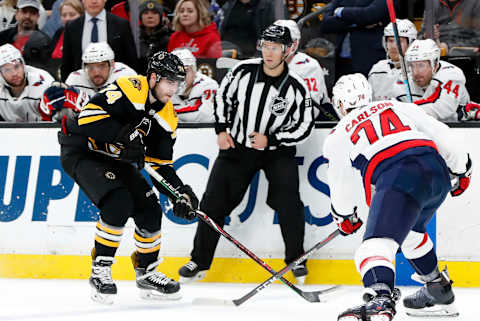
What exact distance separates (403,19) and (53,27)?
279cm

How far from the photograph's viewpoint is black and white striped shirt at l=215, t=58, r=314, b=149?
4.73m

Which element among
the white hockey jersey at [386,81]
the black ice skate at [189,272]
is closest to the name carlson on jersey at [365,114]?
the black ice skate at [189,272]

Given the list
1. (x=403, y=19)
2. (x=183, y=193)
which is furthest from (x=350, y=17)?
(x=183, y=193)

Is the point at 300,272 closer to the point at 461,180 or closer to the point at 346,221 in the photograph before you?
the point at 346,221

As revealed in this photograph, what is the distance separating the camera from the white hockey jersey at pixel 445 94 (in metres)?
4.98

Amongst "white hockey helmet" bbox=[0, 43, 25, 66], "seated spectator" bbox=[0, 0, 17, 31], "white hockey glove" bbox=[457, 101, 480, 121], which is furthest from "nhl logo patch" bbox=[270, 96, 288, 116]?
"seated spectator" bbox=[0, 0, 17, 31]

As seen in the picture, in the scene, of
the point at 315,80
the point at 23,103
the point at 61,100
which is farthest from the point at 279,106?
the point at 23,103

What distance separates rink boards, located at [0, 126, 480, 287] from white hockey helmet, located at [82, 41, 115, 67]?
611mm

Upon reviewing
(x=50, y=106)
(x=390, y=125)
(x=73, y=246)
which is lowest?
(x=73, y=246)

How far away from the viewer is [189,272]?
4.72 metres

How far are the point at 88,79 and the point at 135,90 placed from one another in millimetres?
1436

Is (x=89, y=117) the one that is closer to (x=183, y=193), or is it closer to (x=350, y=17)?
(x=183, y=193)

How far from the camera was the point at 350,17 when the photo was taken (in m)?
5.68

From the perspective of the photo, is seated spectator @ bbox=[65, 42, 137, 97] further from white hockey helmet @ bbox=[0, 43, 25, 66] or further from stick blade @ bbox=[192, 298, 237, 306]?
stick blade @ bbox=[192, 298, 237, 306]
